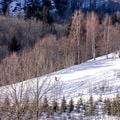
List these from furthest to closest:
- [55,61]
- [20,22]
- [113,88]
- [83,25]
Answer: [20,22] < [83,25] < [55,61] < [113,88]

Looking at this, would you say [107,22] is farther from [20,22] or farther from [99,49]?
[20,22]

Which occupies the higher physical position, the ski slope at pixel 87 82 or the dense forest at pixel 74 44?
the dense forest at pixel 74 44

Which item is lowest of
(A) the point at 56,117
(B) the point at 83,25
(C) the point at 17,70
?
(A) the point at 56,117

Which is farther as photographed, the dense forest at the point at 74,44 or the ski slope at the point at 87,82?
the dense forest at the point at 74,44

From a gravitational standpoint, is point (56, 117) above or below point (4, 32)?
below

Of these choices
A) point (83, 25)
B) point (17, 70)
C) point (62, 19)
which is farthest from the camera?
point (62, 19)

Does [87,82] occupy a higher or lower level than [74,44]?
lower

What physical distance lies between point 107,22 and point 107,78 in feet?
63.5

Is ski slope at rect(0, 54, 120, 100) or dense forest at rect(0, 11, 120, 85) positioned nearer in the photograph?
ski slope at rect(0, 54, 120, 100)

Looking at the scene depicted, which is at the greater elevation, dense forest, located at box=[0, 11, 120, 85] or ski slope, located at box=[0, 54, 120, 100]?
dense forest, located at box=[0, 11, 120, 85]

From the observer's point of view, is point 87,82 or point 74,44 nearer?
point 87,82

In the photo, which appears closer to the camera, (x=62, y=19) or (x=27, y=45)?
(x=27, y=45)

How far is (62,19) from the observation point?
249ft

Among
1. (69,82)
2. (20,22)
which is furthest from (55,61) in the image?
(20,22)
